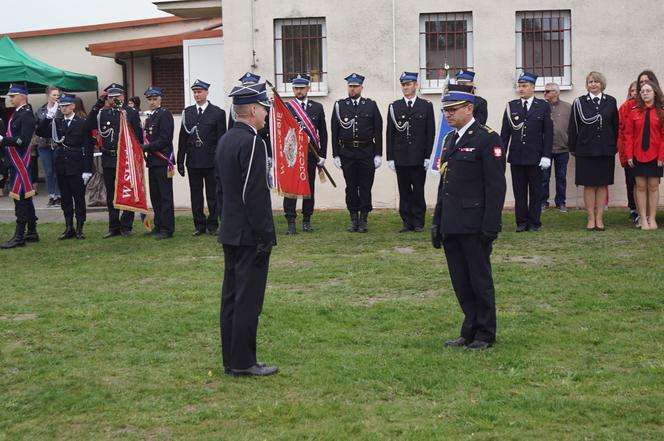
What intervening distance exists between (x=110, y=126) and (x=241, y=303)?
8332 millimetres

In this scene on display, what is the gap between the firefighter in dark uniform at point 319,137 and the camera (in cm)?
1473

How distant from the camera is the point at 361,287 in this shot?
10.5 m

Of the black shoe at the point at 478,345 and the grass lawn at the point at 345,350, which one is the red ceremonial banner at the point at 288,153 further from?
the black shoe at the point at 478,345

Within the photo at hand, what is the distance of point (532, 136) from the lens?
47.2ft

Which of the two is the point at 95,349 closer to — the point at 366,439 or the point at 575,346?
the point at 366,439

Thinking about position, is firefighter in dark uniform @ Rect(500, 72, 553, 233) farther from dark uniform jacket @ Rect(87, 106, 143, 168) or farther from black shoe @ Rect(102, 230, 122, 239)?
black shoe @ Rect(102, 230, 122, 239)

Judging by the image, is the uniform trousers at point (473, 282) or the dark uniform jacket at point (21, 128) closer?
the uniform trousers at point (473, 282)

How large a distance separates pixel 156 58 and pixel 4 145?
9.53 metres

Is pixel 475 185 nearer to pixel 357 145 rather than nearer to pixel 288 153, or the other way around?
pixel 288 153

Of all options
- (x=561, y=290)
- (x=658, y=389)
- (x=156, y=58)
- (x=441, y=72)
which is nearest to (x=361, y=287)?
(x=561, y=290)

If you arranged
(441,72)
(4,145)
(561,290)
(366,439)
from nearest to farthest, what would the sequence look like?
(366,439) < (561,290) < (4,145) < (441,72)

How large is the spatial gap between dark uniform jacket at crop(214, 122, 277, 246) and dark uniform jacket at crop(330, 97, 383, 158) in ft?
24.2

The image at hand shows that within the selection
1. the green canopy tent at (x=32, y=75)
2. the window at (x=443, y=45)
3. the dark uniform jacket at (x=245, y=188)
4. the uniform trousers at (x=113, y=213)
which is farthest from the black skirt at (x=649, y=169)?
the green canopy tent at (x=32, y=75)

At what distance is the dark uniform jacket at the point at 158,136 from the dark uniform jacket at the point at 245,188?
7.81 metres
